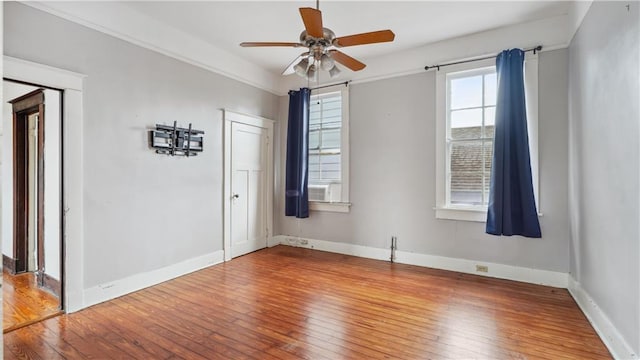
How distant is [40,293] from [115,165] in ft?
5.12

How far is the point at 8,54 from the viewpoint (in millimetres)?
2676

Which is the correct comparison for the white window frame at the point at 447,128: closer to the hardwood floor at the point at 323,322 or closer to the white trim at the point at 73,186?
the hardwood floor at the point at 323,322

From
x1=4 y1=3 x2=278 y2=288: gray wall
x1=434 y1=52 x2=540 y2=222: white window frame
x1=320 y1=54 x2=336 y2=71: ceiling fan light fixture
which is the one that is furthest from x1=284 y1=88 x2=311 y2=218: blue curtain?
x1=320 y1=54 x2=336 y2=71: ceiling fan light fixture

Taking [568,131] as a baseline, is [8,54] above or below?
above

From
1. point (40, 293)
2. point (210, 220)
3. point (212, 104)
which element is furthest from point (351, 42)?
point (40, 293)

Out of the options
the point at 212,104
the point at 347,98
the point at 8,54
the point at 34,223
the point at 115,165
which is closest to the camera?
the point at 8,54

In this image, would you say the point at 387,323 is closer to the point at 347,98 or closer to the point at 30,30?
the point at 347,98

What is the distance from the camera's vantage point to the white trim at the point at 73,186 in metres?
3.05

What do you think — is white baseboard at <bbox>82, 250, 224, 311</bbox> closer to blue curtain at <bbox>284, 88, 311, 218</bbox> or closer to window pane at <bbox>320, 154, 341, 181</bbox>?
blue curtain at <bbox>284, 88, 311, 218</bbox>

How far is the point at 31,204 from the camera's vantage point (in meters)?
4.12

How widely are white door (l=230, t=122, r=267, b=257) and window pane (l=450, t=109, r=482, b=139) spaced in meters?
2.89

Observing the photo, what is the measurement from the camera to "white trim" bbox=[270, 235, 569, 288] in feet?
12.2

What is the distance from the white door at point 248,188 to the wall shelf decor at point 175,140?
662mm

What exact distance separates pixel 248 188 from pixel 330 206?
130 cm
